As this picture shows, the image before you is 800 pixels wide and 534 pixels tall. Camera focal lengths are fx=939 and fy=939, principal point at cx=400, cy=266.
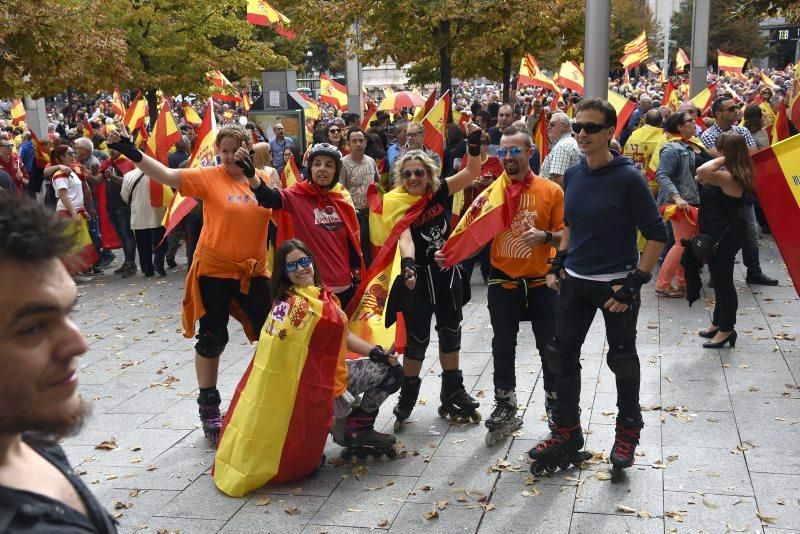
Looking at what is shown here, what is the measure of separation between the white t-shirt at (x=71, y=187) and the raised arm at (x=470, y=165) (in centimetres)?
753

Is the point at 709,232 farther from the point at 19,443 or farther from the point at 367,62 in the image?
the point at 367,62

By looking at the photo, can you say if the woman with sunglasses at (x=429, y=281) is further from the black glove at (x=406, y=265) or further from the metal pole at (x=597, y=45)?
the metal pole at (x=597, y=45)

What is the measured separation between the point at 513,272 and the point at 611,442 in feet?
4.00

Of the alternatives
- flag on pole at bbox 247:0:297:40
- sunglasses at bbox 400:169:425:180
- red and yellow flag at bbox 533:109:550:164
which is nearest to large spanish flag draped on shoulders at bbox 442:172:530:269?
sunglasses at bbox 400:169:425:180

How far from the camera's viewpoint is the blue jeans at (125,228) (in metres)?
13.3

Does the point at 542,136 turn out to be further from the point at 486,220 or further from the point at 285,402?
the point at 285,402

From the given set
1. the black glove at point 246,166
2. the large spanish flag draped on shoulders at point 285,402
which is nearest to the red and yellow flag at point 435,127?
the black glove at point 246,166

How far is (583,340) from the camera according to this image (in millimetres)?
5262

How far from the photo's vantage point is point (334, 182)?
21.0 ft

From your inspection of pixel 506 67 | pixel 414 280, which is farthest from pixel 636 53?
pixel 414 280

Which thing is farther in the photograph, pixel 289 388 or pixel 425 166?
pixel 425 166

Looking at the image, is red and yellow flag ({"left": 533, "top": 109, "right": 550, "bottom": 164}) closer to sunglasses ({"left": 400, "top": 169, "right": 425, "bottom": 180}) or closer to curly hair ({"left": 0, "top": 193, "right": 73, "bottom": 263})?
sunglasses ({"left": 400, "top": 169, "right": 425, "bottom": 180})

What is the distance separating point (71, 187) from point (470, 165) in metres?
7.89

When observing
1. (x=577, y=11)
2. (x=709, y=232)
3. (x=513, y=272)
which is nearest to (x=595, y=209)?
(x=513, y=272)
